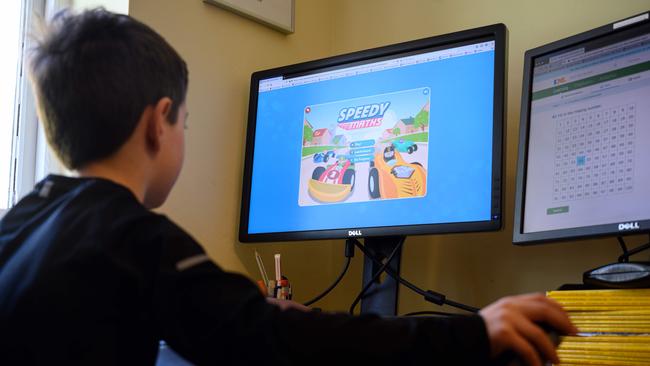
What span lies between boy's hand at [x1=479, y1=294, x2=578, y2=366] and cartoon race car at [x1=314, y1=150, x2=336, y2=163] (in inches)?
41.4

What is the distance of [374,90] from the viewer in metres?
A: 1.74

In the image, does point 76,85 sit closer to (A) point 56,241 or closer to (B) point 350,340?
(A) point 56,241

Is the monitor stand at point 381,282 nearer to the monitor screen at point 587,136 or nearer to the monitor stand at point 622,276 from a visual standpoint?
the monitor screen at point 587,136

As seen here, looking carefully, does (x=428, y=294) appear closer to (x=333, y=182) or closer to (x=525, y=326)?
(x=333, y=182)

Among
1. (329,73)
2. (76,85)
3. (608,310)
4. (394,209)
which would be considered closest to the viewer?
(76,85)

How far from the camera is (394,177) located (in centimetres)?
165

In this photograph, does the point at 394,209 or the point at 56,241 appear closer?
the point at 56,241

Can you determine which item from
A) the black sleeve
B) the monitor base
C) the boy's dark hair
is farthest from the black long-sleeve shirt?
the monitor base

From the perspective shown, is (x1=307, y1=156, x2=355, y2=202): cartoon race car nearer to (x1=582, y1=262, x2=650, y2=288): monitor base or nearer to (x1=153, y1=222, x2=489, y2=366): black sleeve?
(x1=582, y1=262, x2=650, y2=288): monitor base

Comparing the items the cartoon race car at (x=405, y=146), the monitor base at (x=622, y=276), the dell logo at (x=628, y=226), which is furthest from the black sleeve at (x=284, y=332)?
the cartoon race car at (x=405, y=146)

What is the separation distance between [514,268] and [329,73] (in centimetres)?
61

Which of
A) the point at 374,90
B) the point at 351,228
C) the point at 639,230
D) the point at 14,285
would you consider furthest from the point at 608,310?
the point at 14,285

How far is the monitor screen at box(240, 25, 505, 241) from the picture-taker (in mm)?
1567

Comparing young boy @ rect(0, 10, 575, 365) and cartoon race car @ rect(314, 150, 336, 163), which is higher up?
cartoon race car @ rect(314, 150, 336, 163)
